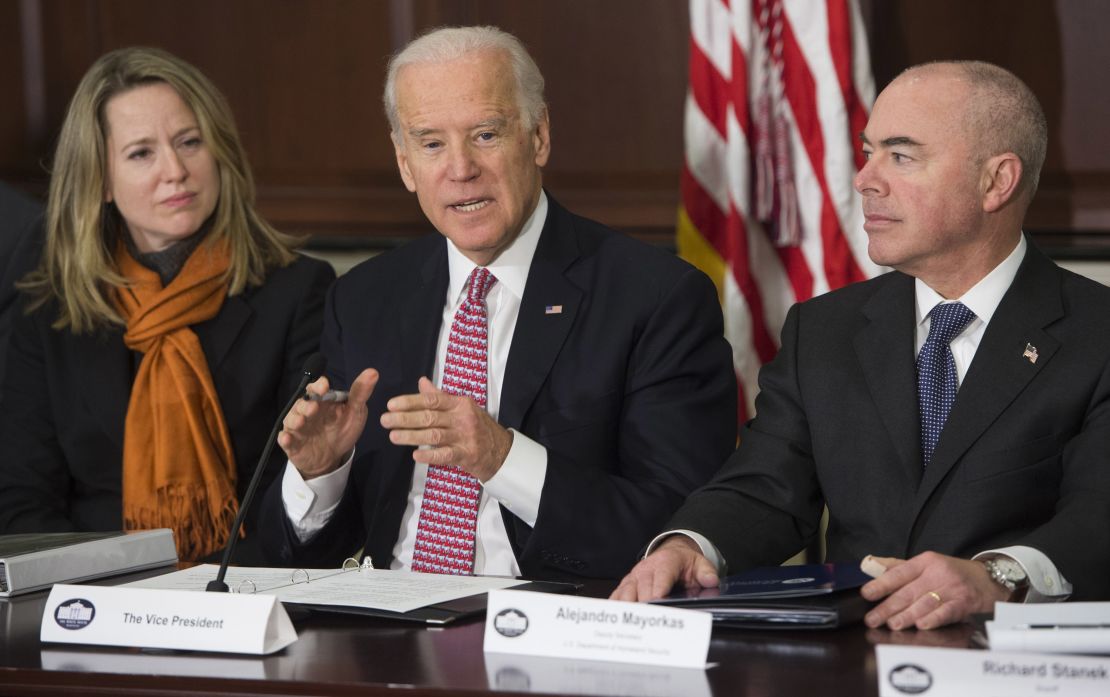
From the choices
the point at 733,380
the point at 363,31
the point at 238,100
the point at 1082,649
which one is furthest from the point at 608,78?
the point at 1082,649

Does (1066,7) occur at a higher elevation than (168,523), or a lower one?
higher

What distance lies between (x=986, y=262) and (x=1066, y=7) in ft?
5.27

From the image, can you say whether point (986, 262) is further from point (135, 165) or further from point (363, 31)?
point (363, 31)

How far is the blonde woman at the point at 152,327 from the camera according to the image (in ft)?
10.3

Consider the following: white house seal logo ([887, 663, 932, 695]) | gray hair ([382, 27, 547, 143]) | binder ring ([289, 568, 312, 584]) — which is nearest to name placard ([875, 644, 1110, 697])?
white house seal logo ([887, 663, 932, 695])

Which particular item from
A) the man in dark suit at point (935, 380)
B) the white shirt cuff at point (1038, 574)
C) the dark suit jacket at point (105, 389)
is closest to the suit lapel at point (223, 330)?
the dark suit jacket at point (105, 389)

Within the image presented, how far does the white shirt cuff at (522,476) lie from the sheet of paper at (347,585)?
0.33 m

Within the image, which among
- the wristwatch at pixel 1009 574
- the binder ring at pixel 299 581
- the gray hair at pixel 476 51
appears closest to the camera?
the wristwatch at pixel 1009 574

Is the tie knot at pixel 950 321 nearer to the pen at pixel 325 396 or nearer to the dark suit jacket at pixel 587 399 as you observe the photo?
the dark suit jacket at pixel 587 399

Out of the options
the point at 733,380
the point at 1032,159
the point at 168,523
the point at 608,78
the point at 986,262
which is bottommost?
the point at 168,523

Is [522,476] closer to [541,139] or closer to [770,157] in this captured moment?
[541,139]

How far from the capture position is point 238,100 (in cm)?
430

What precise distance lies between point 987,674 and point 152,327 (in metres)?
2.31

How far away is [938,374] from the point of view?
7.36 feet
